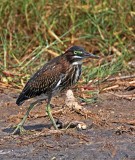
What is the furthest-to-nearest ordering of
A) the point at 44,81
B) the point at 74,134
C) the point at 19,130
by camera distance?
the point at 19,130, the point at 44,81, the point at 74,134

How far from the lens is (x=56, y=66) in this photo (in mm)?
8133

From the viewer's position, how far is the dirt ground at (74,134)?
7.48m

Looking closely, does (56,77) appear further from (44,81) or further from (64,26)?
(64,26)

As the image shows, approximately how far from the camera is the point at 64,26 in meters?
12.2

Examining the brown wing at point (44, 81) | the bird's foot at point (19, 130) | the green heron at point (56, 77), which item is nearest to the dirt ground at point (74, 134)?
the bird's foot at point (19, 130)

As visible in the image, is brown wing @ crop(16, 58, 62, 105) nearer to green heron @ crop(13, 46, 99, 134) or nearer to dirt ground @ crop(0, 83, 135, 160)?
green heron @ crop(13, 46, 99, 134)

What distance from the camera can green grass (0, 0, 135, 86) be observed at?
11.7m

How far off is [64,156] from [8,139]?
92 centimetres

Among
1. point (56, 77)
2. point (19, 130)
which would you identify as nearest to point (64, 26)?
point (19, 130)

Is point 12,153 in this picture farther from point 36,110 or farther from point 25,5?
point 25,5

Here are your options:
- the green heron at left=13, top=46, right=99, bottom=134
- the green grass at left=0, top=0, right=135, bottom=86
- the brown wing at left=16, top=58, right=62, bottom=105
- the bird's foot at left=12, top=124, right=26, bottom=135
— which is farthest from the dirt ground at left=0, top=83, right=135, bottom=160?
the green grass at left=0, top=0, right=135, bottom=86

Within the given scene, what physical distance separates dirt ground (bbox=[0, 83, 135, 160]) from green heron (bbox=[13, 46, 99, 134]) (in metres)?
0.29

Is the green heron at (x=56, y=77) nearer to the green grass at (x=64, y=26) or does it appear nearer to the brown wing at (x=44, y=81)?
the brown wing at (x=44, y=81)

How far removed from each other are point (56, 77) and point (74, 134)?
0.68 m
